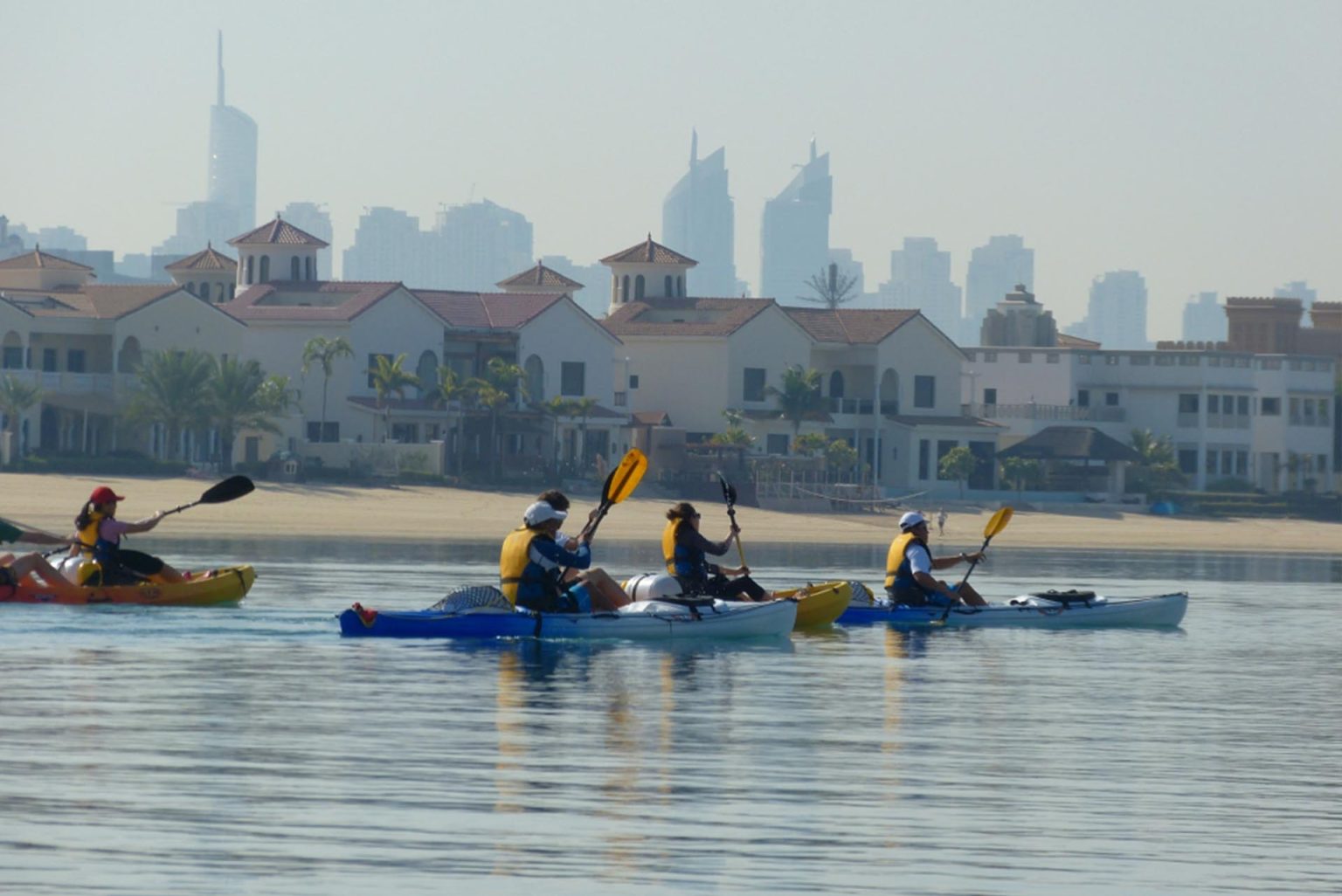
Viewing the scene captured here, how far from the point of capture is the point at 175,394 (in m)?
77.8

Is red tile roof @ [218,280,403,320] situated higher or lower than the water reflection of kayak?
higher

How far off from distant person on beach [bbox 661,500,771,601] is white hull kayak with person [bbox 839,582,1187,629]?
2430 millimetres

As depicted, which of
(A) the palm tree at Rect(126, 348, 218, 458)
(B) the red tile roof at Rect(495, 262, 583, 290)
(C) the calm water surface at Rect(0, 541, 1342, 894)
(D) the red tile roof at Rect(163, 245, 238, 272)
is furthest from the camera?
(B) the red tile roof at Rect(495, 262, 583, 290)

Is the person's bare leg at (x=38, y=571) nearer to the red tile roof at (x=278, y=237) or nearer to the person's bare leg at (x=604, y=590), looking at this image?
the person's bare leg at (x=604, y=590)

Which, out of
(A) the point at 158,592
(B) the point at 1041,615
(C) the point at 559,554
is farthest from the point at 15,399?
(C) the point at 559,554

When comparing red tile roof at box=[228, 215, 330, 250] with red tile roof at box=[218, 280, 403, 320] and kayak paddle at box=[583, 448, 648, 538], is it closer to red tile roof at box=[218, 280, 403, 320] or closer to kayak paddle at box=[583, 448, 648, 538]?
red tile roof at box=[218, 280, 403, 320]

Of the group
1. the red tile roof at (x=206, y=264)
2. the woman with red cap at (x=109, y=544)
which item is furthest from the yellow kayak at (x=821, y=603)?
the red tile roof at (x=206, y=264)

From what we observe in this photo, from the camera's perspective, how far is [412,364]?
86125mm

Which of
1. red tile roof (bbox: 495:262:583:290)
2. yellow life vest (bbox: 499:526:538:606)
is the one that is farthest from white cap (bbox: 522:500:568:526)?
red tile roof (bbox: 495:262:583:290)

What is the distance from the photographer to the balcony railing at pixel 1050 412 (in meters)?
96.1

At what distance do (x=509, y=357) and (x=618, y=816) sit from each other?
72.8 m

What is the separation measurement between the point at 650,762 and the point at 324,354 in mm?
66034

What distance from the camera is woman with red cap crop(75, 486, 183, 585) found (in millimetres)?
29750

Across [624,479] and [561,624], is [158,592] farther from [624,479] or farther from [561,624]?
[561,624]
